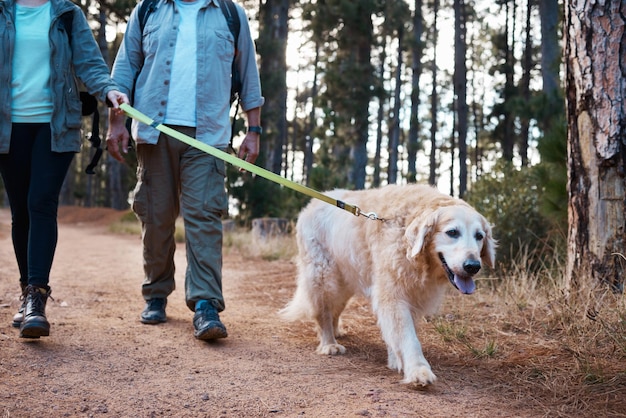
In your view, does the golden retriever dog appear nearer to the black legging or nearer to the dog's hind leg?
the dog's hind leg

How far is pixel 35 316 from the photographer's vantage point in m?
3.16

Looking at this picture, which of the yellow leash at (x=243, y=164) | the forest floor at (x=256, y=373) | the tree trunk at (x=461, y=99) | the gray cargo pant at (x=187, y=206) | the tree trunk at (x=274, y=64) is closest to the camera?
the forest floor at (x=256, y=373)

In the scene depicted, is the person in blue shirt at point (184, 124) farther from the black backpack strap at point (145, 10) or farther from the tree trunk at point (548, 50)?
the tree trunk at point (548, 50)

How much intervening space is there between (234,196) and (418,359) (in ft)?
35.9

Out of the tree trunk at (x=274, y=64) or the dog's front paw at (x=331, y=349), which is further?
the tree trunk at (x=274, y=64)

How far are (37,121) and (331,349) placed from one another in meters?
2.18

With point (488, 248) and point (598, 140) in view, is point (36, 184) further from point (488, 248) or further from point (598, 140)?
point (598, 140)

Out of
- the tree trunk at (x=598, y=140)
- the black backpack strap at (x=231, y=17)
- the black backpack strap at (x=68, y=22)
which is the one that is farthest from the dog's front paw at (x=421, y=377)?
the black backpack strap at (x=68, y=22)

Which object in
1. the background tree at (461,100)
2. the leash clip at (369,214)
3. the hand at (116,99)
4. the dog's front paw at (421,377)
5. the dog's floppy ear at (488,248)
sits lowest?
the dog's front paw at (421,377)

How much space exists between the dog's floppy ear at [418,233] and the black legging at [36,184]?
1999 millimetres

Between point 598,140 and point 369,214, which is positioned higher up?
point 598,140

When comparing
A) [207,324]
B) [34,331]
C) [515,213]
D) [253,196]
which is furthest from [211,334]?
[253,196]

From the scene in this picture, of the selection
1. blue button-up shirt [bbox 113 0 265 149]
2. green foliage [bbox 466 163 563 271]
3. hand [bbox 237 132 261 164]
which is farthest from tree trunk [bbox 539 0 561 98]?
blue button-up shirt [bbox 113 0 265 149]

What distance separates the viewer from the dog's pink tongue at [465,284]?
2.83m
